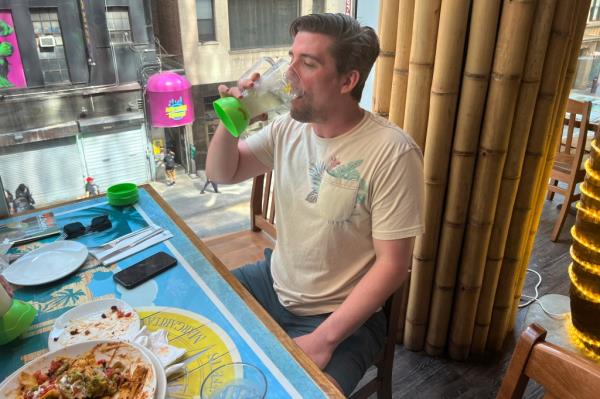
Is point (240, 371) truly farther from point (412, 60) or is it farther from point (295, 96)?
point (412, 60)

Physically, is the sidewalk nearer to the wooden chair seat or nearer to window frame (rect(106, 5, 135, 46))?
the wooden chair seat

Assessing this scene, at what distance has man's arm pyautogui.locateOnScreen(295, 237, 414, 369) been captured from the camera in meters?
1.06

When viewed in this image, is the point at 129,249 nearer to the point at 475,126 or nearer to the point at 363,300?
the point at 363,300

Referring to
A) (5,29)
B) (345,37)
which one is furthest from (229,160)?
(5,29)

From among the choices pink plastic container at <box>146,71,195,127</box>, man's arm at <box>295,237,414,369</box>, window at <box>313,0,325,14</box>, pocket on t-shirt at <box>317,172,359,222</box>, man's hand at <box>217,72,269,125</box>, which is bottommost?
man's arm at <box>295,237,414,369</box>

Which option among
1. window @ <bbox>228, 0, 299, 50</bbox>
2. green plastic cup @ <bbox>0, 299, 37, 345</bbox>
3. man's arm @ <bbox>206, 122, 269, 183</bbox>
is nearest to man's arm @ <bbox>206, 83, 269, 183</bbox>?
man's arm @ <bbox>206, 122, 269, 183</bbox>

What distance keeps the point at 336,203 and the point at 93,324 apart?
62cm

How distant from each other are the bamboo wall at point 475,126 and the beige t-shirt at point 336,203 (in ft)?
1.19

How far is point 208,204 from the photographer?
2.17 metres

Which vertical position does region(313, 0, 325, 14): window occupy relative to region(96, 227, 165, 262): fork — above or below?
above

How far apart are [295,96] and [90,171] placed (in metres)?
1.06

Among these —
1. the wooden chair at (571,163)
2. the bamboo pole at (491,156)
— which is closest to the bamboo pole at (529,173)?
the bamboo pole at (491,156)

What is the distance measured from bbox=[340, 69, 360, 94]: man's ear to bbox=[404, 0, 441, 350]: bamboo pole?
348mm

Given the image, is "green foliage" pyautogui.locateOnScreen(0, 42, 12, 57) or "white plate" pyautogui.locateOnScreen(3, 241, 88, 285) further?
"green foliage" pyautogui.locateOnScreen(0, 42, 12, 57)
